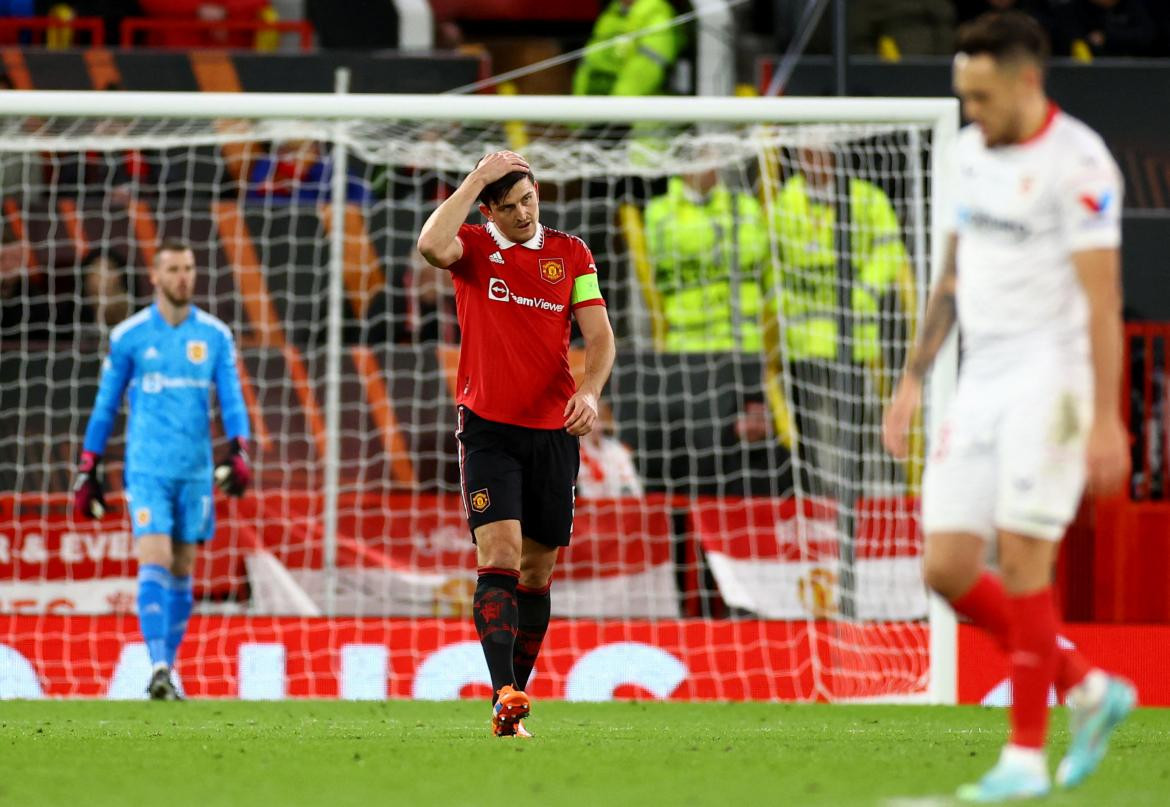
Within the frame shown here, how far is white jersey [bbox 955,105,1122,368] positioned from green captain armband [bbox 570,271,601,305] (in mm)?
2427

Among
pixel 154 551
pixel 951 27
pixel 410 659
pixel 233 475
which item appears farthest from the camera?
pixel 951 27

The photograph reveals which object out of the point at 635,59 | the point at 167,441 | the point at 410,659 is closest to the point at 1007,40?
the point at 167,441

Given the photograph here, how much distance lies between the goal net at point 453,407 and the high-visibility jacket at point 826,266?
0.08 ft

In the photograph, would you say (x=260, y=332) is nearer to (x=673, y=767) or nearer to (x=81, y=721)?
(x=81, y=721)

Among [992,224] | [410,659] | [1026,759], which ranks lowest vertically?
[410,659]

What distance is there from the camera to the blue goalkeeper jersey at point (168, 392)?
977 centimetres

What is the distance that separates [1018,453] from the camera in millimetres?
4512

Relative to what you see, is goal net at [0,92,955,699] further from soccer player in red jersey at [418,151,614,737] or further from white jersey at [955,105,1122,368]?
white jersey at [955,105,1122,368]

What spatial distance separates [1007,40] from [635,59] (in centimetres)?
1043

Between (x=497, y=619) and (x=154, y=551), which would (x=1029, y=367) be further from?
(x=154, y=551)

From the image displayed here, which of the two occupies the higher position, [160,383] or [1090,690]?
[160,383]

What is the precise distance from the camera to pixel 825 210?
11445mm

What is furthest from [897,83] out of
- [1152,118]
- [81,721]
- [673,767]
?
[673,767]

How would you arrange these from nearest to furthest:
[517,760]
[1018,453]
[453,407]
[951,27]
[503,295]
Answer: [1018,453]
[517,760]
[503,295]
[453,407]
[951,27]
